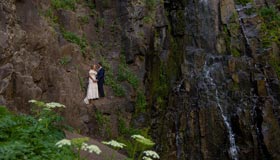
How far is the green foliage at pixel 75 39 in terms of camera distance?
14309 mm

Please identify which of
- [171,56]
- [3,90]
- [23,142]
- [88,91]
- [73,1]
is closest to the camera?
[23,142]

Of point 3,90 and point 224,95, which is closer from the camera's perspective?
point 3,90

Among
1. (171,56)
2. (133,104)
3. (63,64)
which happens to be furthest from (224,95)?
(63,64)

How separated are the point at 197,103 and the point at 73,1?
7.76 metres

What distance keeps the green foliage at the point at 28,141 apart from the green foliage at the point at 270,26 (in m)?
10.5

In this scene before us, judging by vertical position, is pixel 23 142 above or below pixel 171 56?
below

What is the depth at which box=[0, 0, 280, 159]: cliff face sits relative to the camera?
38.7ft

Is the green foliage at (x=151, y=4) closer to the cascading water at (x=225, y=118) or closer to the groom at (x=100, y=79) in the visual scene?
the groom at (x=100, y=79)

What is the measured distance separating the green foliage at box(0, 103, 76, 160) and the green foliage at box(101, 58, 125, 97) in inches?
291

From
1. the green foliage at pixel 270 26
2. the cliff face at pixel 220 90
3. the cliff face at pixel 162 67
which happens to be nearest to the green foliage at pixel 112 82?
the cliff face at pixel 162 67

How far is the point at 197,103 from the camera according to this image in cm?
1284

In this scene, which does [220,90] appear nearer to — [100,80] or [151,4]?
[100,80]

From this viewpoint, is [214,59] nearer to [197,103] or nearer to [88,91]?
[197,103]

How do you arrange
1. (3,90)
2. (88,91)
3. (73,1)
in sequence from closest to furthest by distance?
(3,90) → (88,91) → (73,1)
